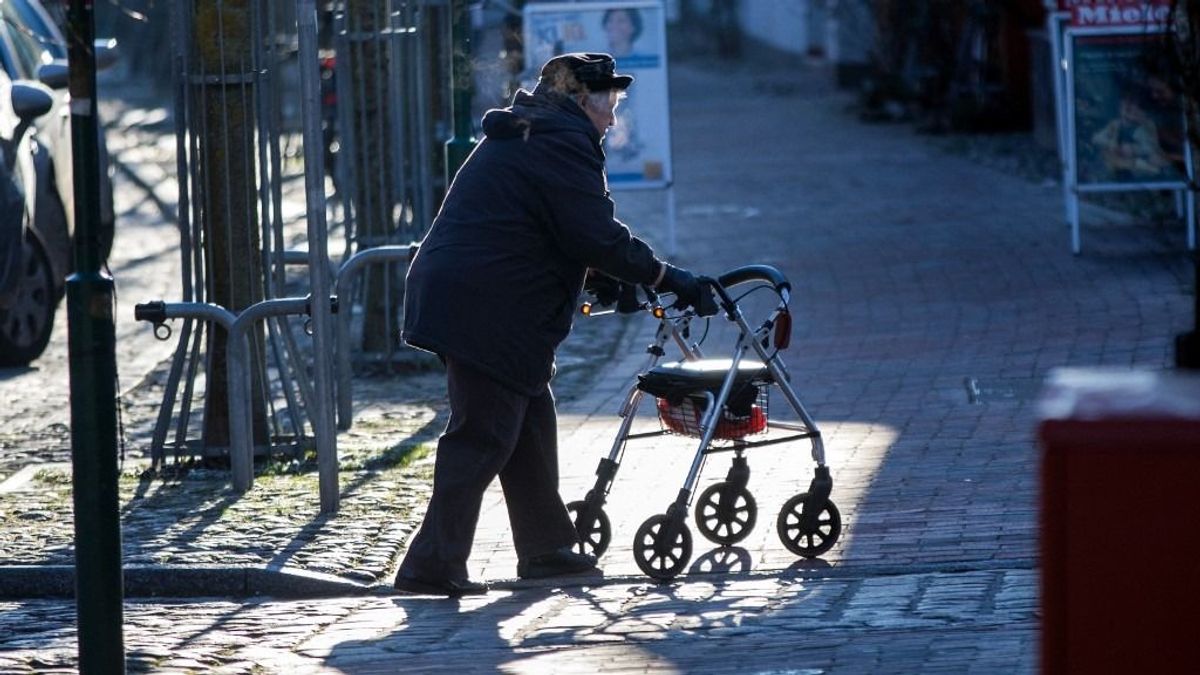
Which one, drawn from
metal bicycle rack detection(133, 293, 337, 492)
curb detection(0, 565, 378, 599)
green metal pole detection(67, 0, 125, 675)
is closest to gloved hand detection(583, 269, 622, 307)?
curb detection(0, 565, 378, 599)

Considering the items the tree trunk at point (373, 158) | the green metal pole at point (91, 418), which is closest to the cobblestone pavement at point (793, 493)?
the tree trunk at point (373, 158)

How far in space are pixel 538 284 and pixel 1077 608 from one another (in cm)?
333

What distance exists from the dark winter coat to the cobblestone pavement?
0.84 m

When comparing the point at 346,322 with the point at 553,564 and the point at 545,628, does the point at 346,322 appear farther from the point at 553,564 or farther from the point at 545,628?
the point at 545,628

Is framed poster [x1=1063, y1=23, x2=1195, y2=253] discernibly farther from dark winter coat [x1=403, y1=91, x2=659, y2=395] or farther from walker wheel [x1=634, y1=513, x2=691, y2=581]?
dark winter coat [x1=403, y1=91, x2=659, y2=395]

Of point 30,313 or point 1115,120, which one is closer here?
point 30,313

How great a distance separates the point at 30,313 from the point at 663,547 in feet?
21.6

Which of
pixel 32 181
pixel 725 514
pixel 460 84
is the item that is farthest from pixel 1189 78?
pixel 32 181

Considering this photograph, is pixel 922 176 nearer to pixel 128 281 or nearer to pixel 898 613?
pixel 128 281

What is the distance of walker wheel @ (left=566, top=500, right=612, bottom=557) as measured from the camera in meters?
6.98

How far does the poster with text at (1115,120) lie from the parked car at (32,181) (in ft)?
21.5

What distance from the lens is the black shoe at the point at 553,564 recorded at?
6.79 metres

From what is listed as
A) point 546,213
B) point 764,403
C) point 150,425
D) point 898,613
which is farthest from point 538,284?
point 150,425

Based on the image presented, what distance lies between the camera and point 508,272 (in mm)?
6488
